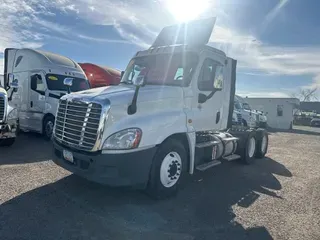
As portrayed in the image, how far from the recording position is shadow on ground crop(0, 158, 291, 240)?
355cm

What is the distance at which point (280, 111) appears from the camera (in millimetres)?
31281

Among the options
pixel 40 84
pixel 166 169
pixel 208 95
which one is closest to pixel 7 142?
pixel 40 84

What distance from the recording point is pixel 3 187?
4895mm

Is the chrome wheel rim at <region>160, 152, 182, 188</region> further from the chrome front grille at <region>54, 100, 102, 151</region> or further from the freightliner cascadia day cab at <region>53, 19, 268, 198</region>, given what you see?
the chrome front grille at <region>54, 100, 102, 151</region>

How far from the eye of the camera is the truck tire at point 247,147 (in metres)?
8.00

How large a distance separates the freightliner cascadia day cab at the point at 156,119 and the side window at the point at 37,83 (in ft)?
17.3

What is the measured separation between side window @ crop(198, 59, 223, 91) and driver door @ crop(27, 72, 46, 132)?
6.68 m

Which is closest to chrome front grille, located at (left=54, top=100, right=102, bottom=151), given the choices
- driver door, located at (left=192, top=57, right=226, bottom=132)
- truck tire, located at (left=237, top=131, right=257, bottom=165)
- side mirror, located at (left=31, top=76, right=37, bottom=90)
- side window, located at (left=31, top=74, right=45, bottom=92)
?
driver door, located at (left=192, top=57, right=226, bottom=132)

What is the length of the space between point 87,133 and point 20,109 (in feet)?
25.9

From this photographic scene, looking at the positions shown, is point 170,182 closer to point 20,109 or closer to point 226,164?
point 226,164

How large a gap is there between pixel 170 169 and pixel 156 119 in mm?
947

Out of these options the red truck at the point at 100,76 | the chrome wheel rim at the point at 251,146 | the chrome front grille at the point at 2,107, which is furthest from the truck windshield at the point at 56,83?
the chrome wheel rim at the point at 251,146

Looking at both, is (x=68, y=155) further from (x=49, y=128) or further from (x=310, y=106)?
(x=310, y=106)

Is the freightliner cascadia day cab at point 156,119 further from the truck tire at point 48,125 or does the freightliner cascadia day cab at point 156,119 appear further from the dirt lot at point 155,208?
the truck tire at point 48,125
